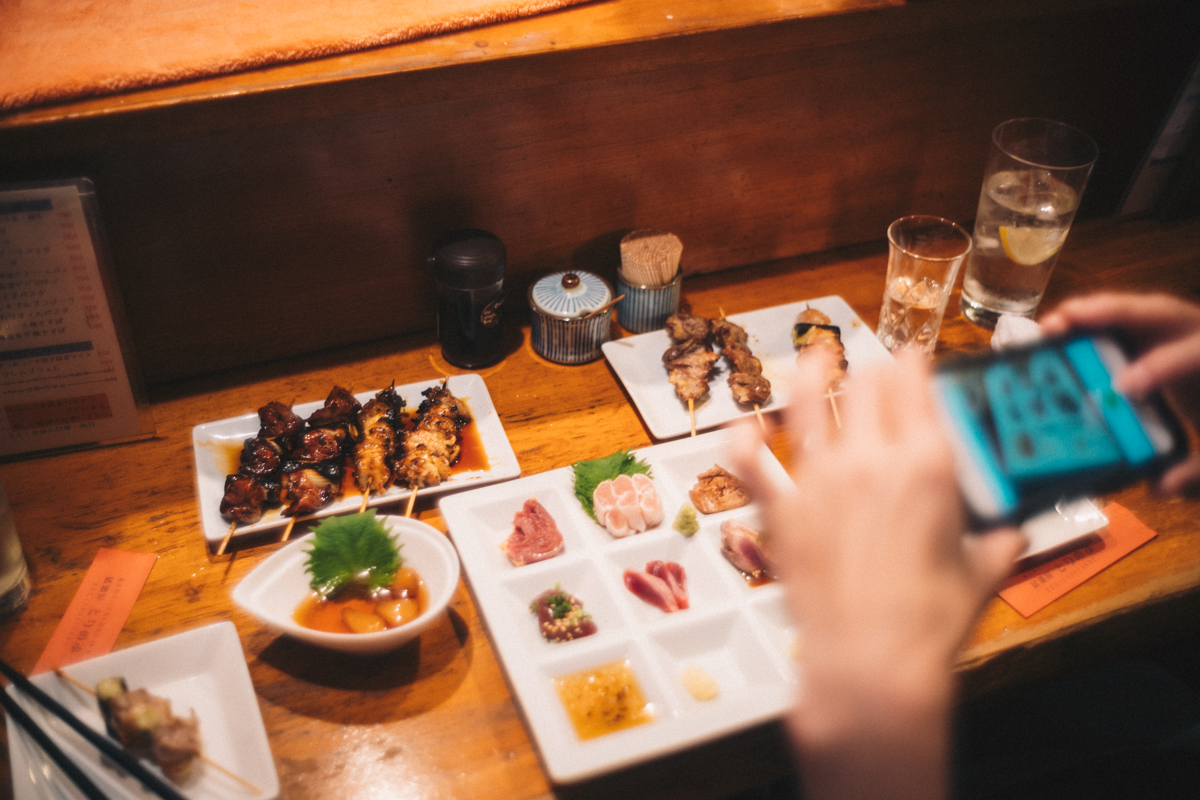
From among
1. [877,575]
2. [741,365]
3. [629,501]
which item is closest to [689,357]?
[741,365]

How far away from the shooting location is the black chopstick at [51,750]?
1.41m

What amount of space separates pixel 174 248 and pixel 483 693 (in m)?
1.41

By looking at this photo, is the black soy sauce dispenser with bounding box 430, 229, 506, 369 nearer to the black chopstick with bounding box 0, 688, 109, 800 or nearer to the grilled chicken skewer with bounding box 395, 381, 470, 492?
the grilled chicken skewer with bounding box 395, 381, 470, 492

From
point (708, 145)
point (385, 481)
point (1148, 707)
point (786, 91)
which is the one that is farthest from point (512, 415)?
point (1148, 707)

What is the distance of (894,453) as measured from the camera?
1089 mm

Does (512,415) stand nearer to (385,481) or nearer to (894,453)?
(385,481)

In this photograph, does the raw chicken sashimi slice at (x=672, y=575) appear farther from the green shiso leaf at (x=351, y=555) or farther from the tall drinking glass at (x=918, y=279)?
the tall drinking glass at (x=918, y=279)

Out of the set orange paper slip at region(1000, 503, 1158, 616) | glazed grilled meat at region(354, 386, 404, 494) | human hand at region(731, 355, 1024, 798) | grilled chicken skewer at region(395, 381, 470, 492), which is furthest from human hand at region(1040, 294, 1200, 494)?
glazed grilled meat at region(354, 386, 404, 494)

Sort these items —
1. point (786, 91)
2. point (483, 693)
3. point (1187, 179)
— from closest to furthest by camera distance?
point (483, 693)
point (786, 91)
point (1187, 179)

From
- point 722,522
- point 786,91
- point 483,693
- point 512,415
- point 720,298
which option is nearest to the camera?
point 483,693

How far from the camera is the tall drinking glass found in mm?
2500

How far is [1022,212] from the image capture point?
254 centimetres

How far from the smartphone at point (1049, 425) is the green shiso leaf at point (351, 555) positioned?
1230 mm

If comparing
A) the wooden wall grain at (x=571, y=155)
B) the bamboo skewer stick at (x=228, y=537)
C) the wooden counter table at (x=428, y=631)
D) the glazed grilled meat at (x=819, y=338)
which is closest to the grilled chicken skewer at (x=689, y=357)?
the wooden counter table at (x=428, y=631)
